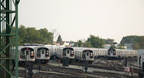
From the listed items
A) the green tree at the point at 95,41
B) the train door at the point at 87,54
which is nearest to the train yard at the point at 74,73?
the train door at the point at 87,54

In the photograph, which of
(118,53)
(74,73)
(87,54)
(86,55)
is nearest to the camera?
(74,73)

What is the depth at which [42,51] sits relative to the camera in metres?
34.8

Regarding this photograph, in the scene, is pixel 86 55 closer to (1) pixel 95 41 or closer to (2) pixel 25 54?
(2) pixel 25 54

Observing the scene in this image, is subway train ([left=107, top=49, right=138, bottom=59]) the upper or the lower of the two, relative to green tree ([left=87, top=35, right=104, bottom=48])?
lower

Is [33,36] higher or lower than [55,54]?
higher

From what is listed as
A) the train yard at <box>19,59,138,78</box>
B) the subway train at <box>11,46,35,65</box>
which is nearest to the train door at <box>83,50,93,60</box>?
the train yard at <box>19,59,138,78</box>

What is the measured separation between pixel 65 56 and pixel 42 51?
4.52 meters

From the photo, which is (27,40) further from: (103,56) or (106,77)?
(106,77)

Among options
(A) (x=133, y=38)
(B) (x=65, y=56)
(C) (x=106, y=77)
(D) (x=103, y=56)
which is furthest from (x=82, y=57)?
(A) (x=133, y=38)

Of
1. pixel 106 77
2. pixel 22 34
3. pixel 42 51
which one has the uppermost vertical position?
pixel 22 34

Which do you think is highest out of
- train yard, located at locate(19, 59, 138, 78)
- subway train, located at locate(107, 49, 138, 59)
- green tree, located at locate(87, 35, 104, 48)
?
green tree, located at locate(87, 35, 104, 48)

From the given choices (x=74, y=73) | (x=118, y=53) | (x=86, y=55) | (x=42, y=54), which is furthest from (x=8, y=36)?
(x=118, y=53)

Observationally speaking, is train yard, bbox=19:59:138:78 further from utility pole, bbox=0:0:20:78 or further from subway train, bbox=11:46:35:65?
utility pole, bbox=0:0:20:78

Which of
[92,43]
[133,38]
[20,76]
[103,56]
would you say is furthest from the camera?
[133,38]
